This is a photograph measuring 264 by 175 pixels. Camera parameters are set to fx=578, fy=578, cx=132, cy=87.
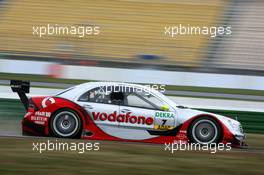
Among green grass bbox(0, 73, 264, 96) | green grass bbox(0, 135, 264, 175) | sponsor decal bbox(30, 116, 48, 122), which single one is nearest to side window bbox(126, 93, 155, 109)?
sponsor decal bbox(30, 116, 48, 122)

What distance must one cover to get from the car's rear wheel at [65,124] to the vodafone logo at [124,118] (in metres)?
0.32

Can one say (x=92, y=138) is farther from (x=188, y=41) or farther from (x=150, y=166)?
(x=188, y=41)

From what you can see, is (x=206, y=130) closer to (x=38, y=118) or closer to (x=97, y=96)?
(x=97, y=96)

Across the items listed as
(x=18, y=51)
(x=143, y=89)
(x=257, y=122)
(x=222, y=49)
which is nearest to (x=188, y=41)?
(x=222, y=49)

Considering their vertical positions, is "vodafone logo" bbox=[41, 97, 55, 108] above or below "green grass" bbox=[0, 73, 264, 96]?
below

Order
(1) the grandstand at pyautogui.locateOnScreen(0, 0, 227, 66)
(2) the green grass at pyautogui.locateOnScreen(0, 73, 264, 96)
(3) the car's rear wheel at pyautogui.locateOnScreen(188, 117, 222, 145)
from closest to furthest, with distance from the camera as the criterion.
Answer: (3) the car's rear wheel at pyautogui.locateOnScreen(188, 117, 222, 145) → (2) the green grass at pyautogui.locateOnScreen(0, 73, 264, 96) → (1) the grandstand at pyautogui.locateOnScreen(0, 0, 227, 66)

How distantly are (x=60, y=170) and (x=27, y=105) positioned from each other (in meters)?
3.94

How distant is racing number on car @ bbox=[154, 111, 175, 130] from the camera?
372 inches

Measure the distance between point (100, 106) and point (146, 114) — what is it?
773 mm

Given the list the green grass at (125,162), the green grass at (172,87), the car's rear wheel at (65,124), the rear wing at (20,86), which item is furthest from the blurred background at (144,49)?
the green grass at (125,162)

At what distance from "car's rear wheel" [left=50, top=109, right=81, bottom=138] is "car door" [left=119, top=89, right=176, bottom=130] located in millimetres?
732

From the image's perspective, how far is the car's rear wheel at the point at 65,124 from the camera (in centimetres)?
940

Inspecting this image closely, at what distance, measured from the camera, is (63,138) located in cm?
927

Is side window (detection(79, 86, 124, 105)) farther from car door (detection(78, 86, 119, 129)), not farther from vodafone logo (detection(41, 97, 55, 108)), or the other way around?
vodafone logo (detection(41, 97, 55, 108))
